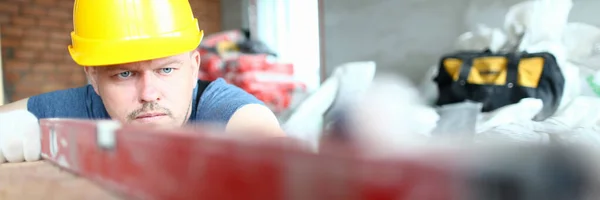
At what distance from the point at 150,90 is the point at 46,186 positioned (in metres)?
0.26

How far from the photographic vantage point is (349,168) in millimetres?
146

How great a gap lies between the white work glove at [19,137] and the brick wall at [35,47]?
1996 millimetres

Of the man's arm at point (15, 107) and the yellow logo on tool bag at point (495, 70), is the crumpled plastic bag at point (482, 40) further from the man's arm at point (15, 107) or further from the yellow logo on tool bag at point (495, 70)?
the man's arm at point (15, 107)

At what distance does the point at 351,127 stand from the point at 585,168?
0.30 feet

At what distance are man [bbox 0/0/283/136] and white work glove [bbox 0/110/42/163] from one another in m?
0.11

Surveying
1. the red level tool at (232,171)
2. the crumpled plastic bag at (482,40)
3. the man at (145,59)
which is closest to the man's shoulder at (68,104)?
the man at (145,59)

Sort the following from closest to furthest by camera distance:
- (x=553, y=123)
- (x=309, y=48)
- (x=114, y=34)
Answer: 1. (x=114, y=34)
2. (x=553, y=123)
3. (x=309, y=48)

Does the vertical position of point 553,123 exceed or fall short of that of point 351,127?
it falls short

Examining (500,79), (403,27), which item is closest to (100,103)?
(500,79)

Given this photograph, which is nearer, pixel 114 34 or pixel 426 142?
pixel 426 142

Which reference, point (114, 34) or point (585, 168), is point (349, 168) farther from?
point (114, 34)

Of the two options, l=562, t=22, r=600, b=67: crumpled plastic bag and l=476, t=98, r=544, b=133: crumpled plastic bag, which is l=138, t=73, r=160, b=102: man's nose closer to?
l=476, t=98, r=544, b=133: crumpled plastic bag

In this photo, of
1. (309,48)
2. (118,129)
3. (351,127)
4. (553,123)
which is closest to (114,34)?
(118,129)

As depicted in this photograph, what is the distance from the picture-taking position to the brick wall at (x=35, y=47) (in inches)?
102
